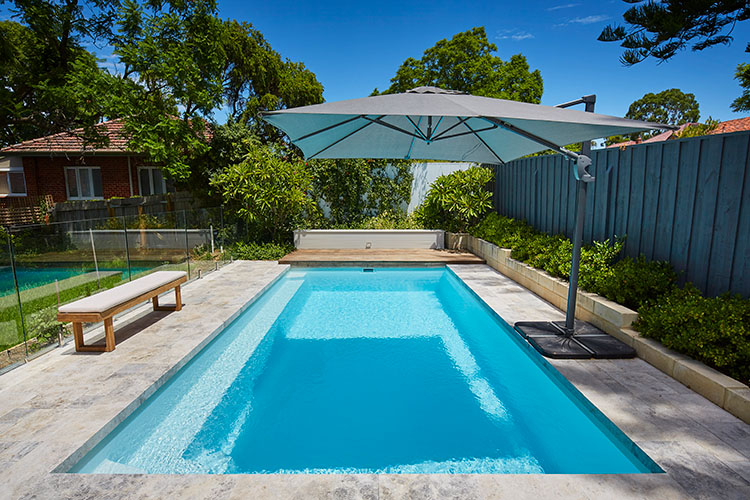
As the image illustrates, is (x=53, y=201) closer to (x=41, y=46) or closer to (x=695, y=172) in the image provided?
(x=41, y=46)

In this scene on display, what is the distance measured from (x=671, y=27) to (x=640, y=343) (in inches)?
271

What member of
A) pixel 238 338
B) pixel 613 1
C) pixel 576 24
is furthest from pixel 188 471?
pixel 576 24

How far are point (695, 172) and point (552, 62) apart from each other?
738 inches

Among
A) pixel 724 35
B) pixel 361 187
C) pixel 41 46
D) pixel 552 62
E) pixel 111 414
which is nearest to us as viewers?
pixel 111 414

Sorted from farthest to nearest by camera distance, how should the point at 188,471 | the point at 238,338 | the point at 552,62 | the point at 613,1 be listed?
the point at 552,62 < the point at 613,1 < the point at 238,338 < the point at 188,471

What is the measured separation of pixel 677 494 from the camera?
211 centimetres

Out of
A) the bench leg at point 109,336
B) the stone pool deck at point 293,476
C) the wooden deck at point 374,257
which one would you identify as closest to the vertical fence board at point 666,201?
the stone pool deck at point 293,476

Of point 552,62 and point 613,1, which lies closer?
point 613,1

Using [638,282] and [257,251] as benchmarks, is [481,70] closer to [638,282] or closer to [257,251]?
[257,251]

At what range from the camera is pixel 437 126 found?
5.07 m

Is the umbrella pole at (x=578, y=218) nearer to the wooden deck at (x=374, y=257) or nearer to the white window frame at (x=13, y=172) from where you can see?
the wooden deck at (x=374, y=257)

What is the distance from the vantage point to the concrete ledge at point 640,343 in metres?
2.87

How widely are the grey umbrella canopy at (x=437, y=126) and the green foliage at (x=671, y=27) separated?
187 inches

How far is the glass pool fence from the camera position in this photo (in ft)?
12.3
